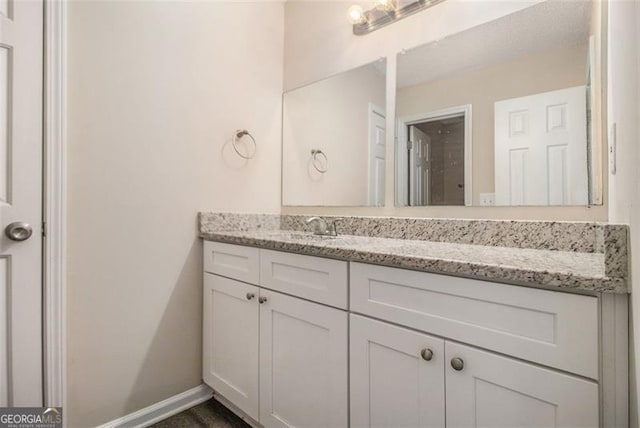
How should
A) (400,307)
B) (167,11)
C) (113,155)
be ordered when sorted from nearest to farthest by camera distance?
(400,307)
(113,155)
(167,11)

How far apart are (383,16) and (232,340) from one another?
67.8 inches

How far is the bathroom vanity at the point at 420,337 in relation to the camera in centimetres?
69

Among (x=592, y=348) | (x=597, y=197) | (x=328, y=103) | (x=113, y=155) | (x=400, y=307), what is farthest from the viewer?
(x=328, y=103)

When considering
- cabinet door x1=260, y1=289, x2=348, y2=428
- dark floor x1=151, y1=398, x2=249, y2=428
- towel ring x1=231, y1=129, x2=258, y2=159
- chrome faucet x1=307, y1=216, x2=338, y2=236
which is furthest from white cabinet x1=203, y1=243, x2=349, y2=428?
towel ring x1=231, y1=129, x2=258, y2=159

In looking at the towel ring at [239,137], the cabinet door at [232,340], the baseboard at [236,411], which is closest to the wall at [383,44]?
the towel ring at [239,137]

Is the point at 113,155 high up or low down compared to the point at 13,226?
up

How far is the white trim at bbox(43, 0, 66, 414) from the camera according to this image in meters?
1.25

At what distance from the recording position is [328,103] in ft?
6.43

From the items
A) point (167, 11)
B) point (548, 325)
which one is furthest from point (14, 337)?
point (548, 325)

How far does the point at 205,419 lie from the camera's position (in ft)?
5.13

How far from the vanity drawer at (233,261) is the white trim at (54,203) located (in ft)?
1.90

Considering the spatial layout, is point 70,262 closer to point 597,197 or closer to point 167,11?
point 167,11

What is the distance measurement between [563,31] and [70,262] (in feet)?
6.74

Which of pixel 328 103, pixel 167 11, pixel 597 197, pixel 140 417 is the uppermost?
pixel 167 11
